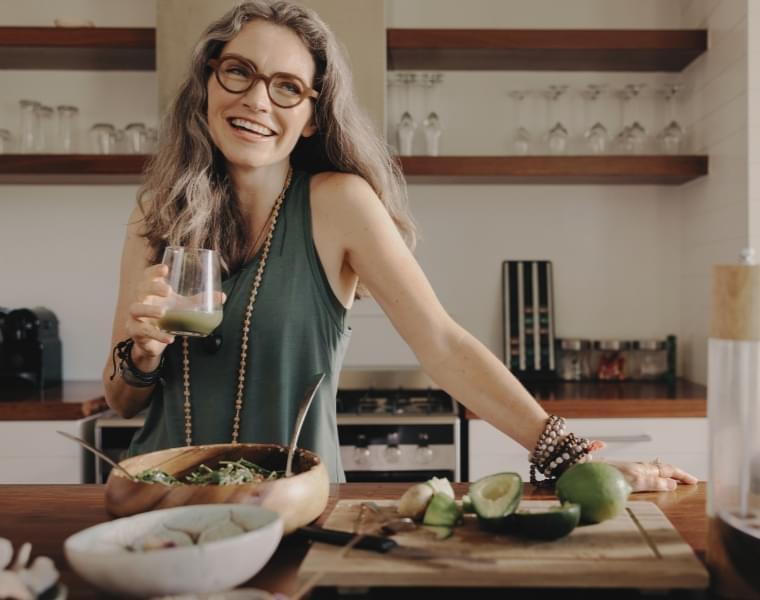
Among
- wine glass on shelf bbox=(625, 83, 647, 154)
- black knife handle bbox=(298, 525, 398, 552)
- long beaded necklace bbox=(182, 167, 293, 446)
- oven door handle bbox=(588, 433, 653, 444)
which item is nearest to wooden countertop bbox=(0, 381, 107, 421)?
long beaded necklace bbox=(182, 167, 293, 446)

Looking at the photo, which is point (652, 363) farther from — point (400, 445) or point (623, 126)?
point (400, 445)

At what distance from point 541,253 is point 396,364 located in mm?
736

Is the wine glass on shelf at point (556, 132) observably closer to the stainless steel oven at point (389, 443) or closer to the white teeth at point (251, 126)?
the stainless steel oven at point (389, 443)

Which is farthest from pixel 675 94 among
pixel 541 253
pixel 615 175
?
pixel 541 253

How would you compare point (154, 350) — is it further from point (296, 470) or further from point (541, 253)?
point (541, 253)

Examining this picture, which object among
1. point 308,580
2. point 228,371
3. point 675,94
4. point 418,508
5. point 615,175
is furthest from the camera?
point 675,94

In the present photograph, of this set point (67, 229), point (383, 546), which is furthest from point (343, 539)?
point (67, 229)

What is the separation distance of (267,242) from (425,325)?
355 millimetres

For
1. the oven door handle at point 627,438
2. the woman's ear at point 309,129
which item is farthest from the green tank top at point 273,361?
the oven door handle at point 627,438

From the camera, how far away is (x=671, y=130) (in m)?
2.79

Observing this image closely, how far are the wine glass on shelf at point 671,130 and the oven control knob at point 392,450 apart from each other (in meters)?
1.50

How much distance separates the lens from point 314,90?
4.66 feet

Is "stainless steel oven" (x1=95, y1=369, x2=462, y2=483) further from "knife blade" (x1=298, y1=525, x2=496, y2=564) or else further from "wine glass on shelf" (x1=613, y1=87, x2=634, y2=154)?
"knife blade" (x1=298, y1=525, x2=496, y2=564)

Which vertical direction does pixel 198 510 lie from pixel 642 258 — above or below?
below
